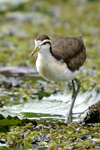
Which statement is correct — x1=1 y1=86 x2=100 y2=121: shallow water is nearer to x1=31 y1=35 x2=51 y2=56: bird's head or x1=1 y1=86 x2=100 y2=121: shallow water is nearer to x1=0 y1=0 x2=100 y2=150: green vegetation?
x1=0 y1=0 x2=100 y2=150: green vegetation

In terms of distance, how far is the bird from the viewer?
4281mm

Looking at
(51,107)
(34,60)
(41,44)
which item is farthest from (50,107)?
(34,60)

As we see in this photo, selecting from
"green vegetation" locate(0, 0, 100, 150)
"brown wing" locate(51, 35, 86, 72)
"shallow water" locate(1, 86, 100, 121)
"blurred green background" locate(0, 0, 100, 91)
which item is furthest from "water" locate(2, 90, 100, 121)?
"blurred green background" locate(0, 0, 100, 91)

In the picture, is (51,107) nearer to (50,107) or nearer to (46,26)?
(50,107)

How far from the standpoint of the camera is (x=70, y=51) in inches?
190

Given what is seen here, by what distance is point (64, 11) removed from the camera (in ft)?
41.3

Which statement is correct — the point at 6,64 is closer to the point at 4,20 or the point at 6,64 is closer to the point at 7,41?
the point at 7,41

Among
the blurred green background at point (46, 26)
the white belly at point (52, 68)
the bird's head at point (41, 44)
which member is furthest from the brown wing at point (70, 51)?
the blurred green background at point (46, 26)

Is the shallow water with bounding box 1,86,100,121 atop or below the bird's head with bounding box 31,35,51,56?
below

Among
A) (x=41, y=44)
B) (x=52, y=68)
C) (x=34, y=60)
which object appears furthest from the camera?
(x=34, y=60)

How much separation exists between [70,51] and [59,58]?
353 mm

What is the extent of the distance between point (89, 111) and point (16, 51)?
4484mm

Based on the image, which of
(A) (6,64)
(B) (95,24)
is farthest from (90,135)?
(B) (95,24)

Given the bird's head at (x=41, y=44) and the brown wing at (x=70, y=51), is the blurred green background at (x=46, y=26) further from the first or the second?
the bird's head at (x=41, y=44)
